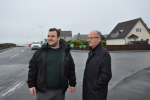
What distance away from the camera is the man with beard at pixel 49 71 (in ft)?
7.77

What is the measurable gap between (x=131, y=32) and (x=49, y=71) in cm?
3439

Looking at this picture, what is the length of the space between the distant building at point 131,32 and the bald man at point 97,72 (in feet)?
106

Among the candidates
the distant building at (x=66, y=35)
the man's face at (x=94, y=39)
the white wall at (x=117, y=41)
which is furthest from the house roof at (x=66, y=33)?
the man's face at (x=94, y=39)

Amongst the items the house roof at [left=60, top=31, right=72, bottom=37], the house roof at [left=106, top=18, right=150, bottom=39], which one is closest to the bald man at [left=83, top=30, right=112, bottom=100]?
the house roof at [left=106, top=18, right=150, bottom=39]

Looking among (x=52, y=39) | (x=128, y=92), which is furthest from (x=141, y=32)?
(x=52, y=39)

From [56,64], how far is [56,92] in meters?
0.55

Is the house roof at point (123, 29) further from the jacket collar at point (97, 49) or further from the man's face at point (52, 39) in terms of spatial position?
the man's face at point (52, 39)

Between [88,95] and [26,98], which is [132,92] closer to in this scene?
[88,95]

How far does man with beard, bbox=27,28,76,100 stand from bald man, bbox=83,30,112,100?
46 cm

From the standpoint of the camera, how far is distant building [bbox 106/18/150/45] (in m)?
32.5

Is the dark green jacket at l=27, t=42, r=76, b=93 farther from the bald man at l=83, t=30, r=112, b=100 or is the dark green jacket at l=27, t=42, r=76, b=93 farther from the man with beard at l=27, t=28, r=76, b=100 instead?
the bald man at l=83, t=30, r=112, b=100

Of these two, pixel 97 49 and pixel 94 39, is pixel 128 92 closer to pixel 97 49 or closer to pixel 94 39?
pixel 97 49

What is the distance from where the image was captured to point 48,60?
237 cm

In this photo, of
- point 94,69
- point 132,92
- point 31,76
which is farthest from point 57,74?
point 132,92
